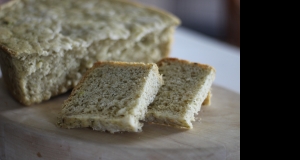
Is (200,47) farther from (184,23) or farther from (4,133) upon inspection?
(184,23)

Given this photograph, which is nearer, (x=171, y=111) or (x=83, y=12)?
(x=171, y=111)

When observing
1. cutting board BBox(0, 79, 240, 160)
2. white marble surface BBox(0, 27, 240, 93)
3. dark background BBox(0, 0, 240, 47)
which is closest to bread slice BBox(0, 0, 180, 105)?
cutting board BBox(0, 79, 240, 160)

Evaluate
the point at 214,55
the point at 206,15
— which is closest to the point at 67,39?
the point at 214,55

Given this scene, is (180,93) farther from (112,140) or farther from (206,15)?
(206,15)

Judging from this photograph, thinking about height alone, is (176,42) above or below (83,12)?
below

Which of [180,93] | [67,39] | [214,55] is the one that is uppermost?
[67,39]

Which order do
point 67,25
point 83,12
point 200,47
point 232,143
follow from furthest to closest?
point 200,47
point 83,12
point 67,25
point 232,143
